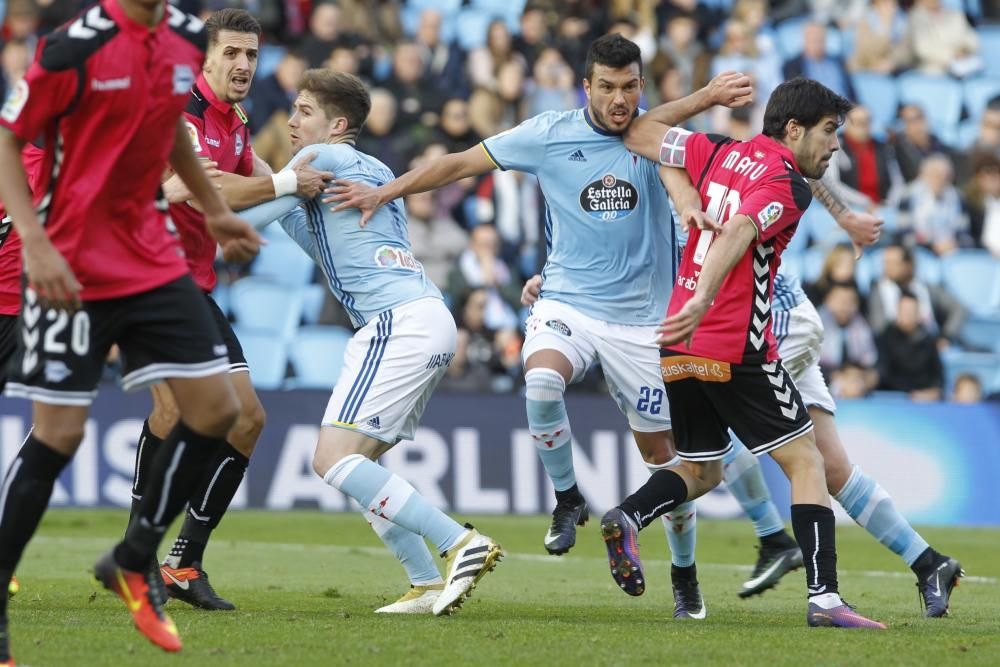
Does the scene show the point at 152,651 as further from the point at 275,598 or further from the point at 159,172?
the point at 275,598

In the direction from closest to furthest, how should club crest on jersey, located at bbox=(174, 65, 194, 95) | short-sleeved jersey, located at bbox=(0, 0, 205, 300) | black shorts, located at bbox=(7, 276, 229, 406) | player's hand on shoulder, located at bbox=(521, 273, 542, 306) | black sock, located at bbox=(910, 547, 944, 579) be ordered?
short-sleeved jersey, located at bbox=(0, 0, 205, 300) → black shorts, located at bbox=(7, 276, 229, 406) → club crest on jersey, located at bbox=(174, 65, 194, 95) → black sock, located at bbox=(910, 547, 944, 579) → player's hand on shoulder, located at bbox=(521, 273, 542, 306)

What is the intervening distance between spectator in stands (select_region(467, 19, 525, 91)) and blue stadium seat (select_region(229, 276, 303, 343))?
377 cm

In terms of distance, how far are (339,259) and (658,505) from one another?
203 centimetres

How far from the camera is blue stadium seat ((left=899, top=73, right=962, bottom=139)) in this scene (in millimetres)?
21047

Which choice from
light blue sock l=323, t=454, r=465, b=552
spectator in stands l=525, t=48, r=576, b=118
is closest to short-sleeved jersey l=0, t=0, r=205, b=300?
light blue sock l=323, t=454, r=465, b=552

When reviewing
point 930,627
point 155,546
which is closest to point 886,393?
point 930,627

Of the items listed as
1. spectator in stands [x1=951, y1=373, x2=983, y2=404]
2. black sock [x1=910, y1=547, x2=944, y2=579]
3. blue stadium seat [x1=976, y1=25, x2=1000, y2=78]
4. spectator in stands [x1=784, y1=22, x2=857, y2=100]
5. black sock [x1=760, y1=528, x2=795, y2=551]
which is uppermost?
blue stadium seat [x1=976, y1=25, x2=1000, y2=78]

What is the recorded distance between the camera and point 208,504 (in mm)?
8055

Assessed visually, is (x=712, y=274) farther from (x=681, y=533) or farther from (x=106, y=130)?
(x=106, y=130)

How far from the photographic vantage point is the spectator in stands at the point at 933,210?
18.5 metres

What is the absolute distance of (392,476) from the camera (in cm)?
759

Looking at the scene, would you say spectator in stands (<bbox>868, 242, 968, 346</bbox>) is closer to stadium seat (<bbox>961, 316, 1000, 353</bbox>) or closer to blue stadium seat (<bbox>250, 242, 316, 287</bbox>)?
stadium seat (<bbox>961, 316, 1000, 353</bbox>)

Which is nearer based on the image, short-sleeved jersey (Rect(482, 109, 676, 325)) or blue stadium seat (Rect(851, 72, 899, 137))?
short-sleeved jersey (Rect(482, 109, 676, 325))

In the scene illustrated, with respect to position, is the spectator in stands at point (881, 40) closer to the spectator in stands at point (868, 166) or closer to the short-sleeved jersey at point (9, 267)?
the spectator in stands at point (868, 166)
